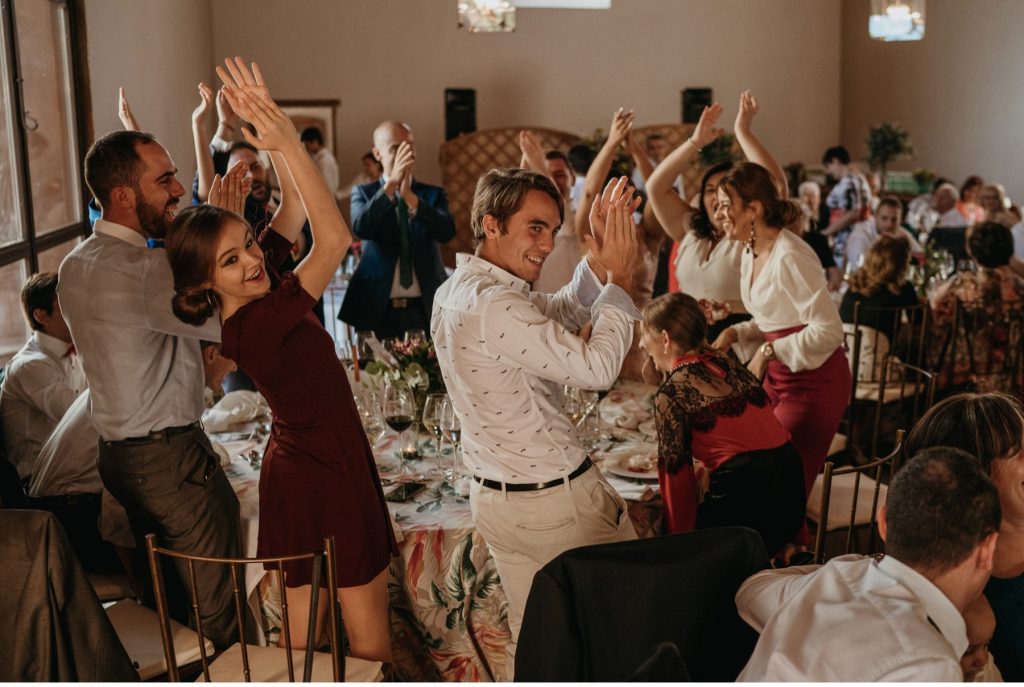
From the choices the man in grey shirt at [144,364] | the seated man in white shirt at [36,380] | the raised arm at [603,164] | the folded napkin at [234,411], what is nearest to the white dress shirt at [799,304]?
the raised arm at [603,164]

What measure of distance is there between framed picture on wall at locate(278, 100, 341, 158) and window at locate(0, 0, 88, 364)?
5.22 meters

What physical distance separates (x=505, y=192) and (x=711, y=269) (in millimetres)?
2003

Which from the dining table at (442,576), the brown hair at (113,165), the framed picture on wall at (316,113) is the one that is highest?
the framed picture on wall at (316,113)

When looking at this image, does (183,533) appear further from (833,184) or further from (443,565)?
(833,184)

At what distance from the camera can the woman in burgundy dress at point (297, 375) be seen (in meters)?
1.98

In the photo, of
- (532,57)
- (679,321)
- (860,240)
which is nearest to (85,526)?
(679,321)

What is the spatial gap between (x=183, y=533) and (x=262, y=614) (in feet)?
0.98

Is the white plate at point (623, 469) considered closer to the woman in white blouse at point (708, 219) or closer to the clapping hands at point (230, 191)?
the clapping hands at point (230, 191)

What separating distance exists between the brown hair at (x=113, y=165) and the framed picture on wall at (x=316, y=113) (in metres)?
7.86

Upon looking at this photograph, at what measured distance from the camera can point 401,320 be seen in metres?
4.48

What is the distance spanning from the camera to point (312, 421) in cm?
206

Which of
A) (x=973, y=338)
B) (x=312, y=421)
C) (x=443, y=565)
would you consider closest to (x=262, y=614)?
(x=443, y=565)

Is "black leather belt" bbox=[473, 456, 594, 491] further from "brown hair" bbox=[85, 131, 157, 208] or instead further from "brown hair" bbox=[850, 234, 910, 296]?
"brown hair" bbox=[850, 234, 910, 296]

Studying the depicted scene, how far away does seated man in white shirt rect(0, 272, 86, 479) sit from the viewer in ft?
9.11
